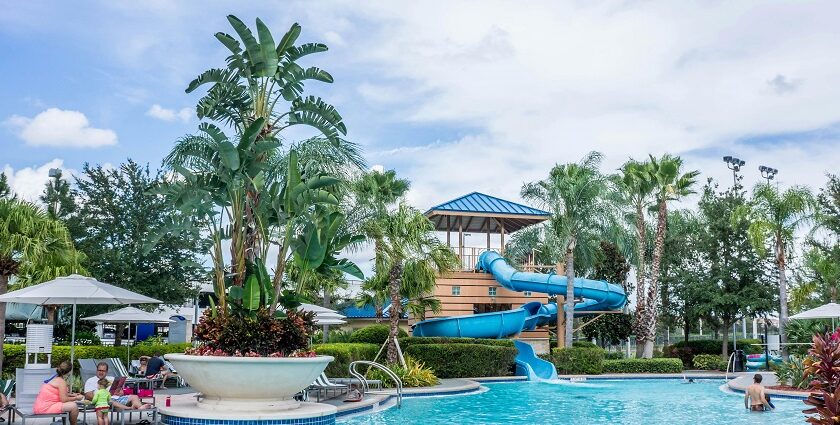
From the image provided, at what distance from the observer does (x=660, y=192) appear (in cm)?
3206

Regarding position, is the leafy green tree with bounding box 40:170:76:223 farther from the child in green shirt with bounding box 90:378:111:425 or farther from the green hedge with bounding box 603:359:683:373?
the green hedge with bounding box 603:359:683:373

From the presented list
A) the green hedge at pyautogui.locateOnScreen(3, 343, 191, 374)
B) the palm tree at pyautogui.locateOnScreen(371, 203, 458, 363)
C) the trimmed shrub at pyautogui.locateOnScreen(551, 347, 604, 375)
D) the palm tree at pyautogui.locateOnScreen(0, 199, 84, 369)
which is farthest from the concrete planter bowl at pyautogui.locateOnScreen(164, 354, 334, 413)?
the trimmed shrub at pyautogui.locateOnScreen(551, 347, 604, 375)

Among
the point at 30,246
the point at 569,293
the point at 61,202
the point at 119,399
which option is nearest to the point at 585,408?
the point at 119,399

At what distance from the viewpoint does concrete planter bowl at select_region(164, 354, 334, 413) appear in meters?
11.5

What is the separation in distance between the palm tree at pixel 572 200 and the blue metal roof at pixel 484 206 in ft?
8.06

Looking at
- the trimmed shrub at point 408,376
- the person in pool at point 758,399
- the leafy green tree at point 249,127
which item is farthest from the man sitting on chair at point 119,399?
the person in pool at point 758,399

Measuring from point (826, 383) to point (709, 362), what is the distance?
2875 cm

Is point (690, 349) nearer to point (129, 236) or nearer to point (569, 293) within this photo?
point (569, 293)

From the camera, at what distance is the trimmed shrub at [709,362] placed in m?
32.3

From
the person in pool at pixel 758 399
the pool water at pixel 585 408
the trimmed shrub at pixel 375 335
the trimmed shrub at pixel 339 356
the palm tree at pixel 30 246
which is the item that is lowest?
the pool water at pixel 585 408

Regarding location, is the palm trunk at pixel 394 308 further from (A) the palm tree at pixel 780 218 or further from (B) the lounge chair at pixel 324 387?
(A) the palm tree at pixel 780 218

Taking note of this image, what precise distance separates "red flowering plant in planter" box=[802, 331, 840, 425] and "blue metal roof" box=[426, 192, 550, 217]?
2660cm

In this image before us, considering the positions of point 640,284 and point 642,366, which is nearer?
point 642,366

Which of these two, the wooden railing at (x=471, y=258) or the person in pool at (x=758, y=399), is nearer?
the person in pool at (x=758, y=399)
